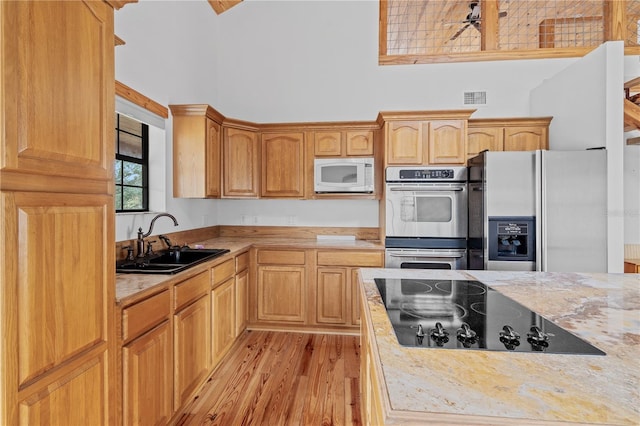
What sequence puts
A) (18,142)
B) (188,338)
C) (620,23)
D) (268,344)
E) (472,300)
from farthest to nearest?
(620,23) → (268,344) → (188,338) → (472,300) → (18,142)

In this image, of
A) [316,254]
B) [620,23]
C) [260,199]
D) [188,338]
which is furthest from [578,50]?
[188,338]

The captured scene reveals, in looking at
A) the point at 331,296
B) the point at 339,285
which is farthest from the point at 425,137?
the point at 331,296

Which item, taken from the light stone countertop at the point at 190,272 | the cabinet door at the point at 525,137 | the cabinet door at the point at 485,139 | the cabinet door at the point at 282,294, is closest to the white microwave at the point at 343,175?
the light stone countertop at the point at 190,272

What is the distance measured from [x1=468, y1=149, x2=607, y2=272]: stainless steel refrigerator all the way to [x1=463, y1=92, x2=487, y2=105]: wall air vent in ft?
4.56

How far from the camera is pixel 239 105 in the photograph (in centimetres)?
412

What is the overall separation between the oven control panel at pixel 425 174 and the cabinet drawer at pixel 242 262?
1.58m

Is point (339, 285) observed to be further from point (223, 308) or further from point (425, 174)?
point (425, 174)

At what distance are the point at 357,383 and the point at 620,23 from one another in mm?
4753

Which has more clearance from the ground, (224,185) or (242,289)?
(224,185)

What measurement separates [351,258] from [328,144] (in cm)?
127

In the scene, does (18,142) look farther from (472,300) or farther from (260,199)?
(260,199)

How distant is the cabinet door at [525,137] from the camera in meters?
3.45

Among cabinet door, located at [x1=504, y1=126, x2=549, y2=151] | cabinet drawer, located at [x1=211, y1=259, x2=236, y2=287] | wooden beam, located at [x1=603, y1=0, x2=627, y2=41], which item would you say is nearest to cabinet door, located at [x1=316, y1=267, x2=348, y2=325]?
cabinet drawer, located at [x1=211, y1=259, x2=236, y2=287]

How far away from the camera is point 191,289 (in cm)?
209
